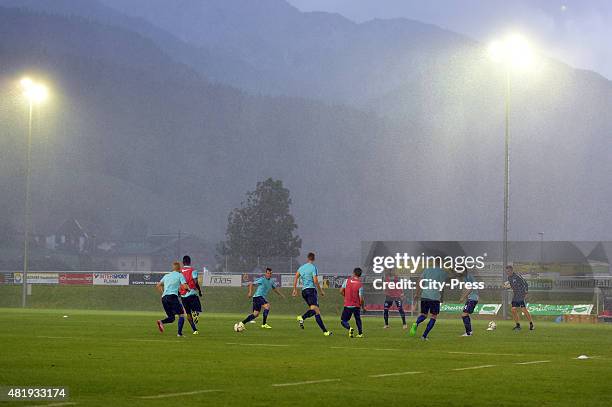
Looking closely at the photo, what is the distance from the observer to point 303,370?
17500 millimetres

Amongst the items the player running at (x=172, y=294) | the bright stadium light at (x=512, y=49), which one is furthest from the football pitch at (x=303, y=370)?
the bright stadium light at (x=512, y=49)

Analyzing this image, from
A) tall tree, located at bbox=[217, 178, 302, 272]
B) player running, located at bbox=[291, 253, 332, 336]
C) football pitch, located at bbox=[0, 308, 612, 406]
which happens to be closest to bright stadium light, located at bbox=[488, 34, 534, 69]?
player running, located at bbox=[291, 253, 332, 336]

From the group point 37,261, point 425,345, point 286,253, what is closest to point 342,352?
point 425,345

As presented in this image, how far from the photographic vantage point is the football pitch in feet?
44.0

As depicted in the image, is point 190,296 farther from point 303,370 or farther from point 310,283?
point 303,370

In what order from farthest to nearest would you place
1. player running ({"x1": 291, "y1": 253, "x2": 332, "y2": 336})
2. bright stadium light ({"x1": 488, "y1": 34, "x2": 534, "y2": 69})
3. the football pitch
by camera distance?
bright stadium light ({"x1": 488, "y1": 34, "x2": 534, "y2": 69})
player running ({"x1": 291, "y1": 253, "x2": 332, "y2": 336})
the football pitch

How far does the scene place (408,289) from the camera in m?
60.9

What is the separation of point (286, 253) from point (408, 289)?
10828 cm

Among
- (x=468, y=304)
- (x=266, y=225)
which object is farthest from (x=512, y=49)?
(x=266, y=225)

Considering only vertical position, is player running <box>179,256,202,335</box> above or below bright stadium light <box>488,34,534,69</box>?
below

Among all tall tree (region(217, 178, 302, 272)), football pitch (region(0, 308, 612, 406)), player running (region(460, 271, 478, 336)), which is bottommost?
football pitch (region(0, 308, 612, 406))

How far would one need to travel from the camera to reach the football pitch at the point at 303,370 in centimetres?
1340

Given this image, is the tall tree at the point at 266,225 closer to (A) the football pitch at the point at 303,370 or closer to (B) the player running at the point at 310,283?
(B) the player running at the point at 310,283

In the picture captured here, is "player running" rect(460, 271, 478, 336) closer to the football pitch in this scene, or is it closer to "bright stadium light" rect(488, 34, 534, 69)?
the football pitch
